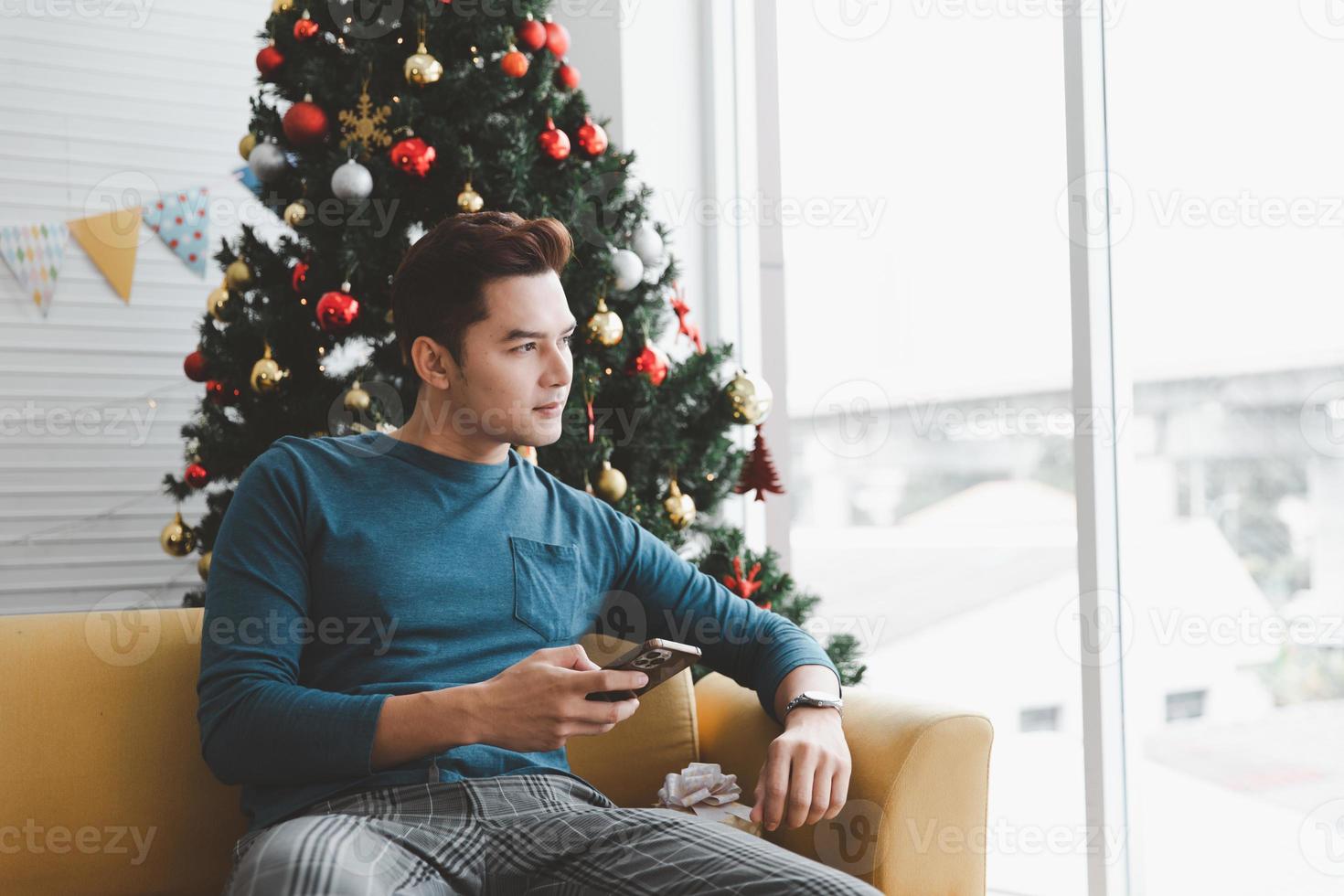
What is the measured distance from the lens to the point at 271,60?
7.09ft

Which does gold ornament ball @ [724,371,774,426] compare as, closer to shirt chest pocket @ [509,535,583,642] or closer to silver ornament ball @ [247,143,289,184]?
shirt chest pocket @ [509,535,583,642]

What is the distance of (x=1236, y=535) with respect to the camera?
81.1 inches

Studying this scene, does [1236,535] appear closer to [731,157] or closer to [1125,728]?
[1125,728]

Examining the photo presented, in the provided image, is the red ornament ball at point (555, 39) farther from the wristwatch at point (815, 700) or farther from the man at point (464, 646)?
the wristwatch at point (815, 700)

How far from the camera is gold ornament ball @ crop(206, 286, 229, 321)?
7.34 ft

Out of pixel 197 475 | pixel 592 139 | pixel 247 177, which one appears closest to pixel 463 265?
pixel 592 139

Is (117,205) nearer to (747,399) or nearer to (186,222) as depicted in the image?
(186,222)

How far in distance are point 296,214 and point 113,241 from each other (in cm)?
93

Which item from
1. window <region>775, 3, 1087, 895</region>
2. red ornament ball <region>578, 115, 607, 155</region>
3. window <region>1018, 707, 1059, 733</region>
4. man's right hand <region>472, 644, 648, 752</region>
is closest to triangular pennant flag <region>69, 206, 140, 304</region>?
red ornament ball <region>578, 115, 607, 155</region>

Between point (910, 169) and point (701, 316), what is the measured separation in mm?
737

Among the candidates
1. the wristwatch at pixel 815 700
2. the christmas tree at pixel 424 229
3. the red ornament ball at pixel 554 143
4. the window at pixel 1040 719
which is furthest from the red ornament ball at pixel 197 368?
the window at pixel 1040 719

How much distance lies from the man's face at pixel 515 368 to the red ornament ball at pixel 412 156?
561mm

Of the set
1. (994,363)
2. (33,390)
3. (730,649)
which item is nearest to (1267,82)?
(994,363)

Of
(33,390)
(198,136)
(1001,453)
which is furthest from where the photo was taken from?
(198,136)
